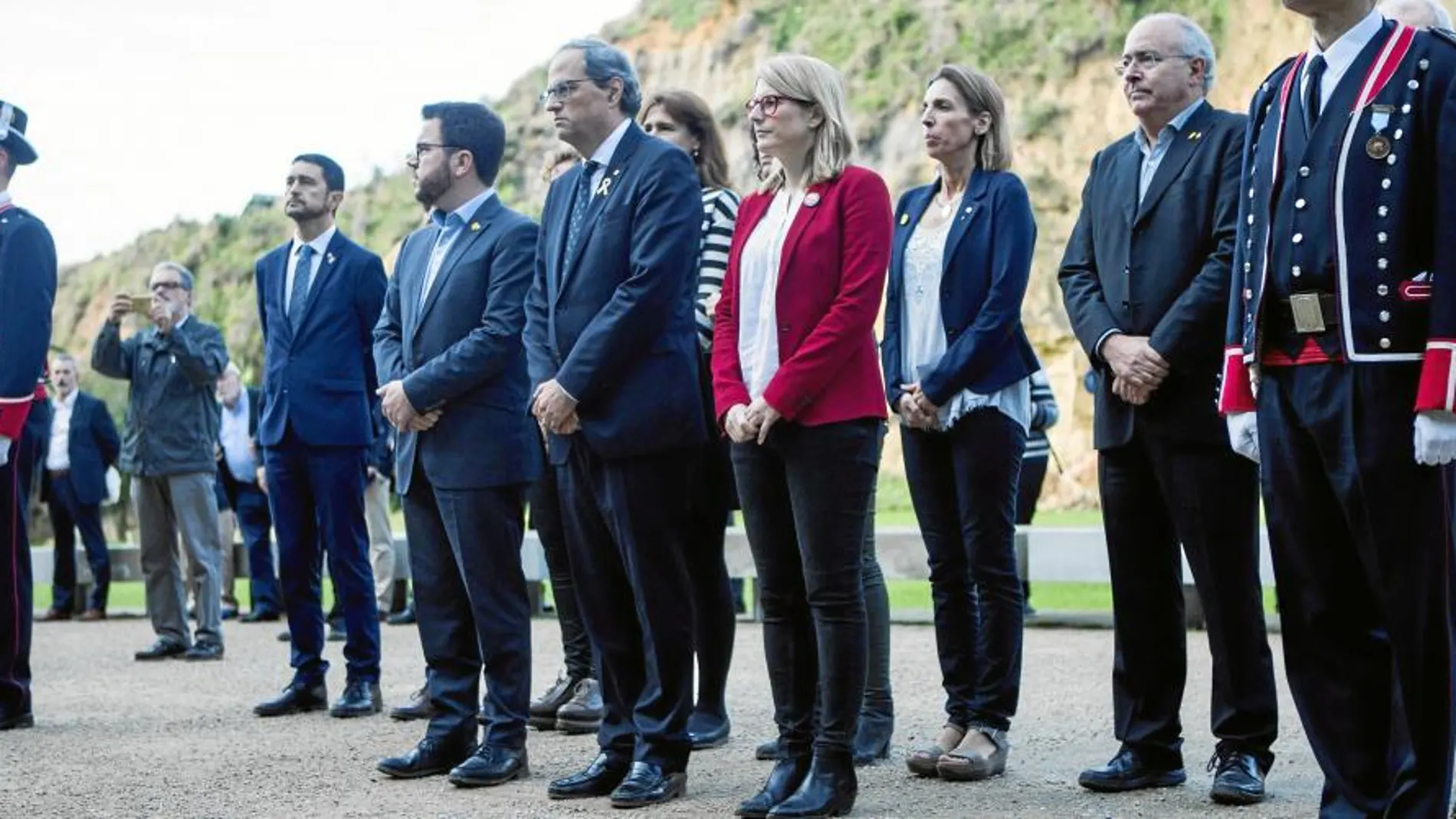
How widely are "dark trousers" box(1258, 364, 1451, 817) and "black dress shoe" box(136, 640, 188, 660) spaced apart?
7229 mm

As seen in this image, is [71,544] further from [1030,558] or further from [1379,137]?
[1379,137]

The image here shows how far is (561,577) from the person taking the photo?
6.88m

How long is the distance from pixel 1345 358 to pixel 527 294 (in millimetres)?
2540

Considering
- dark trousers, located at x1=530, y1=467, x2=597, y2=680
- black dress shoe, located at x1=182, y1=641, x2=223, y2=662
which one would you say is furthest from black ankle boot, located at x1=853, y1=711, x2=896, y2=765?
black dress shoe, located at x1=182, y1=641, x2=223, y2=662

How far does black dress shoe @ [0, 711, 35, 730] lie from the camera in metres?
6.84

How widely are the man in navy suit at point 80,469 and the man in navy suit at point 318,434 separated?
659 cm

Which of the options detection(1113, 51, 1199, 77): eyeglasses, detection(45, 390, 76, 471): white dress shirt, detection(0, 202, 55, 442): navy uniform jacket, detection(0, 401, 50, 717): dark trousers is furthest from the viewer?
detection(45, 390, 76, 471): white dress shirt

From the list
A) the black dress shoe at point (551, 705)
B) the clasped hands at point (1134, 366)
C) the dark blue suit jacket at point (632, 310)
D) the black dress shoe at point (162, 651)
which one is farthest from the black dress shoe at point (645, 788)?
the black dress shoe at point (162, 651)

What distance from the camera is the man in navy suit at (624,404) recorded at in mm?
4938

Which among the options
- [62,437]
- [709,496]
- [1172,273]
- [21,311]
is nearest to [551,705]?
[709,496]

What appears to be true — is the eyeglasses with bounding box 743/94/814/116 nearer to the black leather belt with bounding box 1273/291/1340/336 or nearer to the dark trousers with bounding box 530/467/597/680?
the black leather belt with bounding box 1273/291/1340/336

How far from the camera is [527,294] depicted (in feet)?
17.9

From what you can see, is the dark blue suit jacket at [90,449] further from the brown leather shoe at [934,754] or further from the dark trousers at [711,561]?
the brown leather shoe at [934,754]

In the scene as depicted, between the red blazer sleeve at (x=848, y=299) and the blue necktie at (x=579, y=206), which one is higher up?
the blue necktie at (x=579, y=206)
